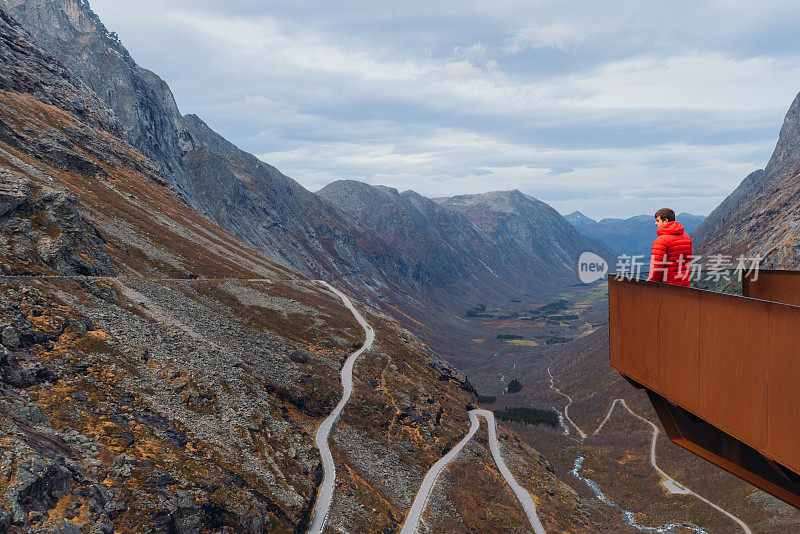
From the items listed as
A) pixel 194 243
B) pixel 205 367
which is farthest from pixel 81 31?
pixel 205 367

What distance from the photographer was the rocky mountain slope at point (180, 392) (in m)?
21.6

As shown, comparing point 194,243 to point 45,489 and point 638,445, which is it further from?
point 638,445

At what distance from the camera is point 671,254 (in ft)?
32.6

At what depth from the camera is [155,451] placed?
2497 centimetres

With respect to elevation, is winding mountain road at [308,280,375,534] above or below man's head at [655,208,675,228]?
below

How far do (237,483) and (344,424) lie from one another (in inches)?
691

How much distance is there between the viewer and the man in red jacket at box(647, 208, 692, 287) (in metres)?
9.79

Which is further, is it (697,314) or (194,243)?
(194,243)

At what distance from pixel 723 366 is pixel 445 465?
4233cm

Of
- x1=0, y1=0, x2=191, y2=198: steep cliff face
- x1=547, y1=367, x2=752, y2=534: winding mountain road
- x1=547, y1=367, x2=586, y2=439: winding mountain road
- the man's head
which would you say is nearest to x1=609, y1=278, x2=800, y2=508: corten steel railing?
the man's head

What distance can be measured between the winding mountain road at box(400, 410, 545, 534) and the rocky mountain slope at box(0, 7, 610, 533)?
3.32 ft

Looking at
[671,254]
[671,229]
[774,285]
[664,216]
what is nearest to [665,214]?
[664,216]

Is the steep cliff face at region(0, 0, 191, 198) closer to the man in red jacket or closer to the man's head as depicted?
the man's head

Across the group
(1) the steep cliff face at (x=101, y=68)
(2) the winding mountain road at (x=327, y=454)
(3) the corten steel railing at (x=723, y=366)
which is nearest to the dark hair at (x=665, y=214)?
(3) the corten steel railing at (x=723, y=366)
